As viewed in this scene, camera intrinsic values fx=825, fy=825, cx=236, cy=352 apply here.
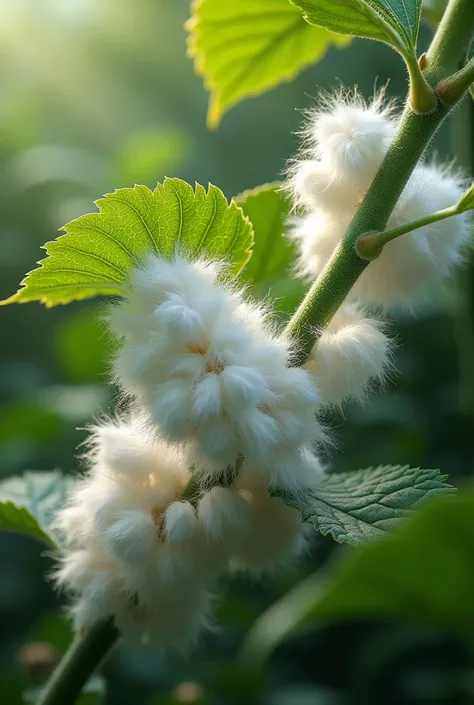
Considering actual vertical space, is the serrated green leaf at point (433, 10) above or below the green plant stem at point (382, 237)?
above

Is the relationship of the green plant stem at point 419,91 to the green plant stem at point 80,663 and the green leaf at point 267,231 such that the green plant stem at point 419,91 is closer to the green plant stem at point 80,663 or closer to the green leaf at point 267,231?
the green leaf at point 267,231

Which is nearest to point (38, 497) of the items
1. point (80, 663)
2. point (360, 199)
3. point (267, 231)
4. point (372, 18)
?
point (80, 663)

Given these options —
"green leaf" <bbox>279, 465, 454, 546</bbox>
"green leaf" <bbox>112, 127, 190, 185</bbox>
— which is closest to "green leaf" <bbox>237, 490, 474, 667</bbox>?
"green leaf" <bbox>279, 465, 454, 546</bbox>

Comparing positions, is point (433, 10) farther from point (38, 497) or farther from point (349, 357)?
point (38, 497)

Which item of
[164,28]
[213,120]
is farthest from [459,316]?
[164,28]

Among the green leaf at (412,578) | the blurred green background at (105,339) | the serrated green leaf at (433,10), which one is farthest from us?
the blurred green background at (105,339)

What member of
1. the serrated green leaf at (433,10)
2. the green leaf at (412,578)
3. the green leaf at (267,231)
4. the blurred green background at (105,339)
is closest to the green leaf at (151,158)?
the blurred green background at (105,339)

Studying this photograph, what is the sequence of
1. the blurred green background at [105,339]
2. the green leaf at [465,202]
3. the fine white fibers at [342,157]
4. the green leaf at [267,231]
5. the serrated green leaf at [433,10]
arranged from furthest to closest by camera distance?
the blurred green background at [105,339], the serrated green leaf at [433,10], the green leaf at [267,231], the fine white fibers at [342,157], the green leaf at [465,202]
